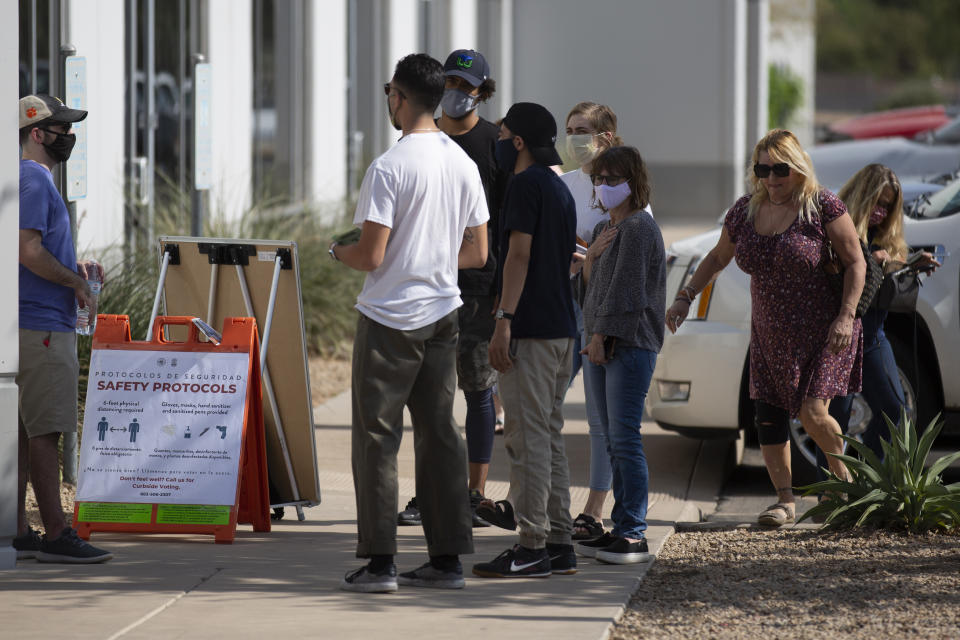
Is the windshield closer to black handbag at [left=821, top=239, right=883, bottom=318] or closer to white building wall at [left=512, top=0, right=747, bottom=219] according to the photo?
black handbag at [left=821, top=239, right=883, bottom=318]

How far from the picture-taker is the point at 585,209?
639 centimetres

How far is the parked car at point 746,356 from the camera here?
7.12 metres

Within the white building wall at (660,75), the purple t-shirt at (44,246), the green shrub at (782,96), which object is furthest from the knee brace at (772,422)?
the green shrub at (782,96)

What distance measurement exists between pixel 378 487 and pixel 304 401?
1.31 m

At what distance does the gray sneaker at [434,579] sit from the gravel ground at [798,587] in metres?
0.64

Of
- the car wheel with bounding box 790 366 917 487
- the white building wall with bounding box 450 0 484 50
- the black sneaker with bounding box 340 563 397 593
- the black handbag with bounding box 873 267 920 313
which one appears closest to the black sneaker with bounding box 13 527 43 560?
the black sneaker with bounding box 340 563 397 593

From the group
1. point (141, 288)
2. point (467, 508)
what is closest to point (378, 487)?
point (467, 508)

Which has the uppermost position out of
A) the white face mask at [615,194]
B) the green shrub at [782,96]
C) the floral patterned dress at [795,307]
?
the green shrub at [782,96]

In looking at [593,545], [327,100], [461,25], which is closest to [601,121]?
[593,545]

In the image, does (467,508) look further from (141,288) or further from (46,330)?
Answer: (141,288)

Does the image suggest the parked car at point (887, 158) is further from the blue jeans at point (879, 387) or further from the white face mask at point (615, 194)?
the white face mask at point (615, 194)

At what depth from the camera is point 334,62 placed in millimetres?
14930

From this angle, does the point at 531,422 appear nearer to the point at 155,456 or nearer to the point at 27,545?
the point at 155,456

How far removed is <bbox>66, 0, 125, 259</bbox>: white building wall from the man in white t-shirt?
440cm
